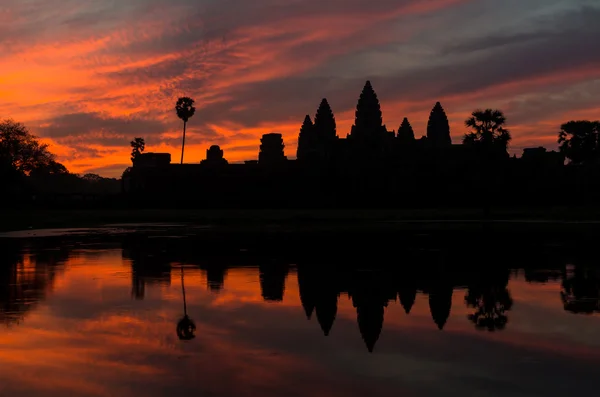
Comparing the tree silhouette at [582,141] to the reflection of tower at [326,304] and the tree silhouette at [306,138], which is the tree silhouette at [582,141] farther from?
the reflection of tower at [326,304]

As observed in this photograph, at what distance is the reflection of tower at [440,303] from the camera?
12.4 m

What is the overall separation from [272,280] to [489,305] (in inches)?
245

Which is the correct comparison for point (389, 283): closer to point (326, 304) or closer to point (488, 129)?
point (326, 304)

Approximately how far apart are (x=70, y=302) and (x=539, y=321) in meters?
9.31

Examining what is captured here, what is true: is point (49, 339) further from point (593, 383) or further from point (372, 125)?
point (372, 125)

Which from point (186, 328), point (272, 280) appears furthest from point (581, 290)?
point (186, 328)

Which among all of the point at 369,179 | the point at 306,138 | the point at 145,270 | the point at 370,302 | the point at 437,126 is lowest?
the point at 145,270

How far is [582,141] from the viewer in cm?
13475

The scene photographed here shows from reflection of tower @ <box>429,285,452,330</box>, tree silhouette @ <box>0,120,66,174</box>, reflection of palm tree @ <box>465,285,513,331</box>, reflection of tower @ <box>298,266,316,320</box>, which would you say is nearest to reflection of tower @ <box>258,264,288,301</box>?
reflection of tower @ <box>298,266,316,320</box>

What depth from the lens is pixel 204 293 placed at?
1591 cm

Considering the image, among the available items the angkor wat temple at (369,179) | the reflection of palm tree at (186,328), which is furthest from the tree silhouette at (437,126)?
the reflection of palm tree at (186,328)

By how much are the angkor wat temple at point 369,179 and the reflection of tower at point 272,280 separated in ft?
176

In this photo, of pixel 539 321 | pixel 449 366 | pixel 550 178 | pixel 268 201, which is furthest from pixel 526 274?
pixel 550 178

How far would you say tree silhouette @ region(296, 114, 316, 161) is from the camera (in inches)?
6634
